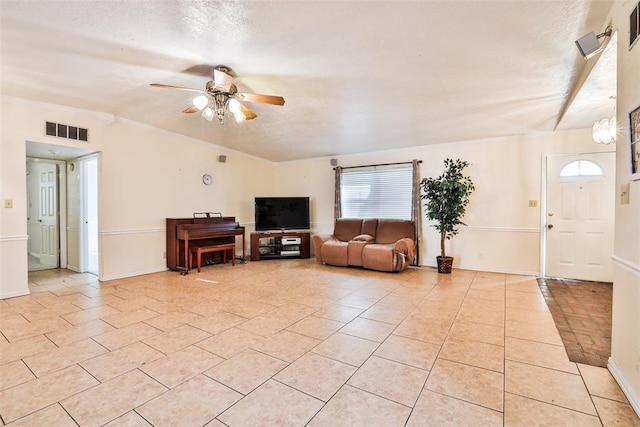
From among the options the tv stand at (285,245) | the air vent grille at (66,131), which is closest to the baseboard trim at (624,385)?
the tv stand at (285,245)

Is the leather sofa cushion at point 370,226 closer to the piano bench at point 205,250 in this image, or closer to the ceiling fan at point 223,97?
the piano bench at point 205,250

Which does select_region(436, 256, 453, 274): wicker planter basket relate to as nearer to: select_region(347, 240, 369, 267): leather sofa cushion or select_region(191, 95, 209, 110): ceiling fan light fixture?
select_region(347, 240, 369, 267): leather sofa cushion

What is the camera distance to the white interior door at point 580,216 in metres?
4.11

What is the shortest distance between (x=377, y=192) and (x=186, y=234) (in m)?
3.59

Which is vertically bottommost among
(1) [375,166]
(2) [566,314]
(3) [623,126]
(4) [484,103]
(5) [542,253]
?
(2) [566,314]

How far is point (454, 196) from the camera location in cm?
463

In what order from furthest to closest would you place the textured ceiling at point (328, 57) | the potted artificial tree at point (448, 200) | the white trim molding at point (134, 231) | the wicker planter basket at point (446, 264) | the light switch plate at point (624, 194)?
the wicker planter basket at point (446, 264) → the potted artificial tree at point (448, 200) → the white trim molding at point (134, 231) → the textured ceiling at point (328, 57) → the light switch plate at point (624, 194)

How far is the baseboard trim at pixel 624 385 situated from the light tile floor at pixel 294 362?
0.14ft

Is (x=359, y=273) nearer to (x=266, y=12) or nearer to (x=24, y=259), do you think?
(x=266, y=12)

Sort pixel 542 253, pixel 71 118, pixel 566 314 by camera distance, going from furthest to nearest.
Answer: pixel 542 253 < pixel 71 118 < pixel 566 314

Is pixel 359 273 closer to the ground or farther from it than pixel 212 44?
closer to the ground

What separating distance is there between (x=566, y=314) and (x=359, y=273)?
2.59m

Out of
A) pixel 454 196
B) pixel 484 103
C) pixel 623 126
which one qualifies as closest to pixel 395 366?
pixel 623 126

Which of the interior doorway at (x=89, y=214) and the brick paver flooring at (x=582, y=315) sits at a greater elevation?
the interior doorway at (x=89, y=214)
